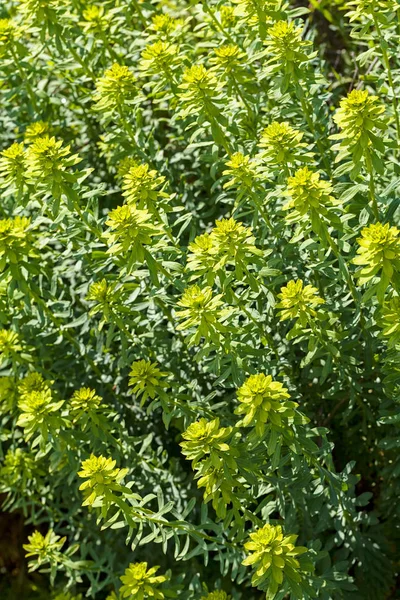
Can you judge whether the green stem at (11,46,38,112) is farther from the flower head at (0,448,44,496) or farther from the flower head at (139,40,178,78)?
the flower head at (0,448,44,496)

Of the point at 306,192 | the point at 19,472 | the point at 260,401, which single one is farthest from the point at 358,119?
the point at 19,472

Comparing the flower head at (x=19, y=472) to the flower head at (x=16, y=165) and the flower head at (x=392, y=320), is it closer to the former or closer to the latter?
the flower head at (x=16, y=165)

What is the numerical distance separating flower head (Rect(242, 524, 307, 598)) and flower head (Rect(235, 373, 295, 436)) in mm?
276

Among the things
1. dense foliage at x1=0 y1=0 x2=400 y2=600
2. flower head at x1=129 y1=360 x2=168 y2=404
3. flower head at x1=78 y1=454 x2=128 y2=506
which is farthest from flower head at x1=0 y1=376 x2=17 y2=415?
flower head at x1=78 y1=454 x2=128 y2=506

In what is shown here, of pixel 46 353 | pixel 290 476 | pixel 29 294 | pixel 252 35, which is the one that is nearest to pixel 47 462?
pixel 46 353

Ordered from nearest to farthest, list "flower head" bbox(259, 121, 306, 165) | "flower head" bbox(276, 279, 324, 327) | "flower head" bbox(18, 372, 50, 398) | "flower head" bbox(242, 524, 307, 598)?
"flower head" bbox(242, 524, 307, 598) < "flower head" bbox(276, 279, 324, 327) < "flower head" bbox(259, 121, 306, 165) < "flower head" bbox(18, 372, 50, 398)

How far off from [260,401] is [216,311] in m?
0.29

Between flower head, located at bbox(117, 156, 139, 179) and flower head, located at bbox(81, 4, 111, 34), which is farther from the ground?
flower head, located at bbox(81, 4, 111, 34)

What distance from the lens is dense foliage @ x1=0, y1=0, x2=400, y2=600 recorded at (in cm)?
243

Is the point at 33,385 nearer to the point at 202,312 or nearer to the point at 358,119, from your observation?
the point at 202,312

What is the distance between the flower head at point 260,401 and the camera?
2285mm

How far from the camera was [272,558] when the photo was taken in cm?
232

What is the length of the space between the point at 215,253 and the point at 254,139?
779 mm

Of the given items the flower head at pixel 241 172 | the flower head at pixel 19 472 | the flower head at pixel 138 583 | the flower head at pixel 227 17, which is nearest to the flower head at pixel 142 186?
the flower head at pixel 241 172
